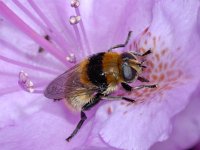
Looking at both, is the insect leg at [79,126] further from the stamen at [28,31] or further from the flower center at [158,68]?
the stamen at [28,31]

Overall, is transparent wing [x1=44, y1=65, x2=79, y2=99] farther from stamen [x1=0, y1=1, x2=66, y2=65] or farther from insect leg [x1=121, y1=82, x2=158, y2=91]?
stamen [x1=0, y1=1, x2=66, y2=65]

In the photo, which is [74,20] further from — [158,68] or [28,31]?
[158,68]

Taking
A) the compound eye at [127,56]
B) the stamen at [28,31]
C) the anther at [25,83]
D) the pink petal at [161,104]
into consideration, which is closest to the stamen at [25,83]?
the anther at [25,83]

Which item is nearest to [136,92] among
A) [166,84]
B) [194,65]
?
[166,84]

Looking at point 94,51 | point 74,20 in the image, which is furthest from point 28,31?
point 94,51

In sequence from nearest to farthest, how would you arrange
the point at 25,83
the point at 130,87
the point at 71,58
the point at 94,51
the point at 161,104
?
1. the point at 161,104
2. the point at 130,87
3. the point at 25,83
4. the point at 71,58
5. the point at 94,51

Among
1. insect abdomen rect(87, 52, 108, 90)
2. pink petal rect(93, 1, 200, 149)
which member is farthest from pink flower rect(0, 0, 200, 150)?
insect abdomen rect(87, 52, 108, 90)
